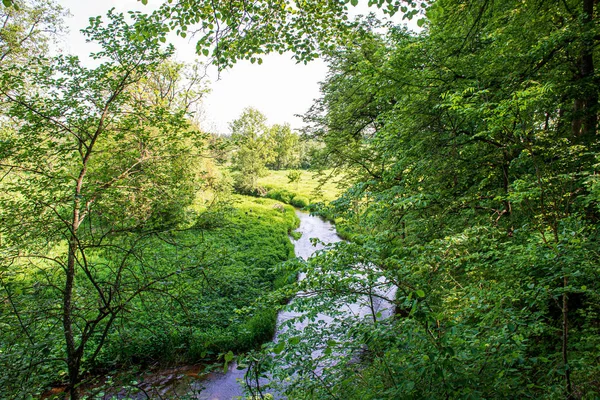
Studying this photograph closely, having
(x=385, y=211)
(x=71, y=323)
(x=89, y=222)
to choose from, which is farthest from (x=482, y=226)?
(x=89, y=222)

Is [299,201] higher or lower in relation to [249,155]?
lower

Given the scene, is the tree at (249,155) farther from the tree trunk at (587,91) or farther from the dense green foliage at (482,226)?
the tree trunk at (587,91)

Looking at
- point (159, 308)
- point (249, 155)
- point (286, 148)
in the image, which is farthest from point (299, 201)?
point (286, 148)

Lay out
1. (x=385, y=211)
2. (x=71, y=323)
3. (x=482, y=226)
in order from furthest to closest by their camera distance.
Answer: (x=385, y=211), (x=482, y=226), (x=71, y=323)

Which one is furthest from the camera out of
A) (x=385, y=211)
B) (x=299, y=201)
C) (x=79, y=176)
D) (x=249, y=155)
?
(x=299, y=201)

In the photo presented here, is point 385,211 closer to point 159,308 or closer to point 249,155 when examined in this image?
point 159,308

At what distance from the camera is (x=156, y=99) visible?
16.7 meters

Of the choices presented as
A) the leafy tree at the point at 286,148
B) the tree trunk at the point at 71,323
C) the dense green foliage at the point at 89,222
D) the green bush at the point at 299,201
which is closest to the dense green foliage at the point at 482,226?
the dense green foliage at the point at 89,222

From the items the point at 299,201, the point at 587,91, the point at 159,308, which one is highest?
the point at 587,91

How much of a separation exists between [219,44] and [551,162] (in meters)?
5.17

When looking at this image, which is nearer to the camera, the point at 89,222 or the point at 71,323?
the point at 71,323

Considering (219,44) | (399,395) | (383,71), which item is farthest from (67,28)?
(399,395)

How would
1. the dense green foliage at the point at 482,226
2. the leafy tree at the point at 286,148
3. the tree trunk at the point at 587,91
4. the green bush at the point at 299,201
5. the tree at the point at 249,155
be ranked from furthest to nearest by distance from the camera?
the leafy tree at the point at 286,148, the green bush at the point at 299,201, the tree at the point at 249,155, the tree trunk at the point at 587,91, the dense green foliage at the point at 482,226

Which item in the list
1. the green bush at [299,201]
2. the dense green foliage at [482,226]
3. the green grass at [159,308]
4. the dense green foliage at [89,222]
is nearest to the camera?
the dense green foliage at [482,226]
